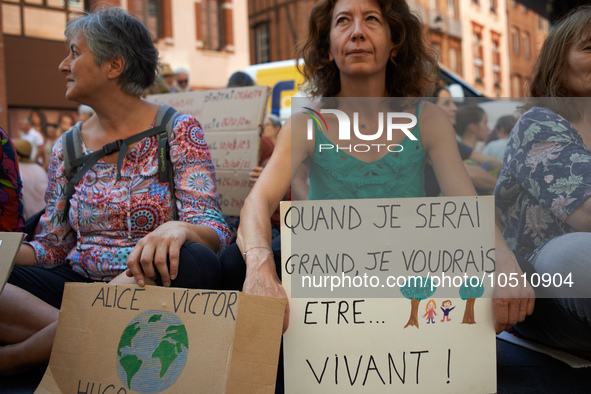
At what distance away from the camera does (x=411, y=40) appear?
233 cm

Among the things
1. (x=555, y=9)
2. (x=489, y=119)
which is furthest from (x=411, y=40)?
(x=555, y=9)

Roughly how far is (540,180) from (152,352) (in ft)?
4.90

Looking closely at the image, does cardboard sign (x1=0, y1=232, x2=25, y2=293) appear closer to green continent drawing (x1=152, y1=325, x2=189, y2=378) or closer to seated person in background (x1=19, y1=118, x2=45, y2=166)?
green continent drawing (x1=152, y1=325, x2=189, y2=378)

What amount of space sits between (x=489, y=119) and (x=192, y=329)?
4980mm

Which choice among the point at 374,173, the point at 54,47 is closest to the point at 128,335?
the point at 374,173

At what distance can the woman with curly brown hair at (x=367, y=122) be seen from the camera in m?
2.03

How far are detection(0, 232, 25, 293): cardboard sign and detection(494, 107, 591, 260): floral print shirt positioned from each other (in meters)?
1.81

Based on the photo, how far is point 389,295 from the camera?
5.81 feet

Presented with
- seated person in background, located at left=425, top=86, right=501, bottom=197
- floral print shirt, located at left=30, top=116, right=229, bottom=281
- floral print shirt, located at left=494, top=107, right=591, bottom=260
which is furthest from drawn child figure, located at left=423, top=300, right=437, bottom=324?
seated person in background, located at left=425, top=86, right=501, bottom=197

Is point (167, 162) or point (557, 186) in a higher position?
point (167, 162)

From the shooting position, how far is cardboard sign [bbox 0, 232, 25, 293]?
183cm

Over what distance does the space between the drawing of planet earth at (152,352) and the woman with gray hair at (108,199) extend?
24 centimetres
